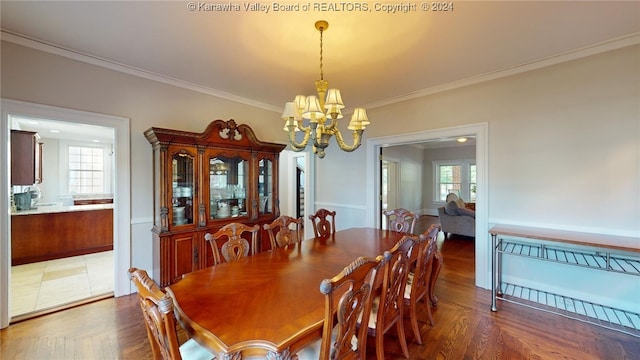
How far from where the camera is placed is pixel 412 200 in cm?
884

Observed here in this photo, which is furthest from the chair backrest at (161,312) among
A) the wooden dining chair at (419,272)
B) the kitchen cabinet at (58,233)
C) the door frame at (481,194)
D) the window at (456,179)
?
the window at (456,179)

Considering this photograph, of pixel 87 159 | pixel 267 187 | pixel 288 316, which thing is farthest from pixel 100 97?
pixel 87 159

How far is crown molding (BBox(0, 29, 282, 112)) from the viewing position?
92.5 inches

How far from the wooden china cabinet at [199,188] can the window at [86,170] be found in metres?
6.05

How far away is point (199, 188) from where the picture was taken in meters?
3.12

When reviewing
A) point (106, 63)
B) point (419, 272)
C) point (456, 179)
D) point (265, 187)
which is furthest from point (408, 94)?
point (456, 179)

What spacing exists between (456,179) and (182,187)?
A: 8616mm

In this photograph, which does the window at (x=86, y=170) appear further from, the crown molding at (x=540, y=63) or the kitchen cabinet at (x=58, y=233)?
the crown molding at (x=540, y=63)

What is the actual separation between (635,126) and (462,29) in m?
1.92

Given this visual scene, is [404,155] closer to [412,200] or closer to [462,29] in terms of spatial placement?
[412,200]

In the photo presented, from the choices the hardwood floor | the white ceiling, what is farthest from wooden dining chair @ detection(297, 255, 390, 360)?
the white ceiling

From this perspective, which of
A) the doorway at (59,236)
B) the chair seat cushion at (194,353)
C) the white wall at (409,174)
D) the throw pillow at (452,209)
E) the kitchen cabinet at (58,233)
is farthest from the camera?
the white wall at (409,174)

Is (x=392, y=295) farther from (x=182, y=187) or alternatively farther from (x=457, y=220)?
(x=457, y=220)

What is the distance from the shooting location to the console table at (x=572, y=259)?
2.27 m
